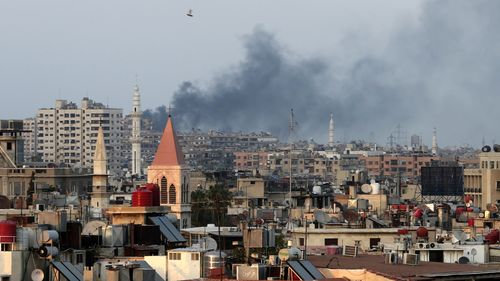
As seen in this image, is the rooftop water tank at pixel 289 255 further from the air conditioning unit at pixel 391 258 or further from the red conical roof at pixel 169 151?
the red conical roof at pixel 169 151

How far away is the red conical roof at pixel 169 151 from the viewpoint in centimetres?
9003

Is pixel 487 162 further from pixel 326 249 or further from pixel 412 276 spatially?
pixel 412 276

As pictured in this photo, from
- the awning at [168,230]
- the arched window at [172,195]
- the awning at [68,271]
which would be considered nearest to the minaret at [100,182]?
the arched window at [172,195]

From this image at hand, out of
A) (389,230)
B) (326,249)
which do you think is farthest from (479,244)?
(389,230)

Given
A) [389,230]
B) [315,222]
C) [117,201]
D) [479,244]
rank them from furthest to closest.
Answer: [117,201]
[315,222]
[389,230]
[479,244]

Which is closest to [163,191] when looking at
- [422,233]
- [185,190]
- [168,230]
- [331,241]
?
[185,190]

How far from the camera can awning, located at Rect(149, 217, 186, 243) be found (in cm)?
4359

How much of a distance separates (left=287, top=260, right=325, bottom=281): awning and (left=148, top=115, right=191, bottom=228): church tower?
5248cm

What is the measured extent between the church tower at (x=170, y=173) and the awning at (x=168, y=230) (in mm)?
40529

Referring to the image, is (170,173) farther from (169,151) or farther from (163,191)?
(169,151)

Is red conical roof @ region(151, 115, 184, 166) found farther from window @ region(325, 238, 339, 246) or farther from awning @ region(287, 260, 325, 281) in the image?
awning @ region(287, 260, 325, 281)

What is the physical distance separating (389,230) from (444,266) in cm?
1885

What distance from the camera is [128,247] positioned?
136 feet

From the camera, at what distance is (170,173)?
8944 centimetres
